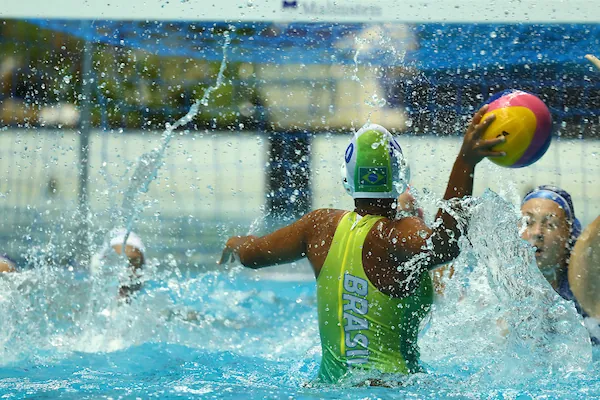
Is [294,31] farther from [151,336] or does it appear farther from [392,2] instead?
[151,336]

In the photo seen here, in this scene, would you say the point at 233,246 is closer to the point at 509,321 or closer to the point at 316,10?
the point at 509,321

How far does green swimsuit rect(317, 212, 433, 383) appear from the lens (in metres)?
3.01

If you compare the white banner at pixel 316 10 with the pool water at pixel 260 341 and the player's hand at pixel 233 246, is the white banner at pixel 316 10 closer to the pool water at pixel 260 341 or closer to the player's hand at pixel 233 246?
the pool water at pixel 260 341

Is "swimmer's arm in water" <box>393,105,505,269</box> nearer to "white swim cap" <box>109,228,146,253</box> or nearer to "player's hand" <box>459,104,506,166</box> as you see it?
"player's hand" <box>459,104,506,166</box>

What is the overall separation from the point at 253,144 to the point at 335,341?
5.40 m

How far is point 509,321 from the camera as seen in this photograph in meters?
3.42

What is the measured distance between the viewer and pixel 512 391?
3049 millimetres

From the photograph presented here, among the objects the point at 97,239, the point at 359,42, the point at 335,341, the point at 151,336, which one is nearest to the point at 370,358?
the point at 335,341

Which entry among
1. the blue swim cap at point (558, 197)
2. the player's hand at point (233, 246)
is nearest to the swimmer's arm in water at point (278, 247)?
the player's hand at point (233, 246)

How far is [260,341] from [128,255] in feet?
3.50

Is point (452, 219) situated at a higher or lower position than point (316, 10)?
lower

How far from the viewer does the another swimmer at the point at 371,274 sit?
2.96 meters

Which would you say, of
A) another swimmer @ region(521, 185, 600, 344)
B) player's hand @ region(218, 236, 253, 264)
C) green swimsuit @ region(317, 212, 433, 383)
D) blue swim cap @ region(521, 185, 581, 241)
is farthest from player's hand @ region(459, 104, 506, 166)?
blue swim cap @ region(521, 185, 581, 241)

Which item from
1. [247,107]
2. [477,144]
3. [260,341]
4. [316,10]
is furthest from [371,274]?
[247,107]
